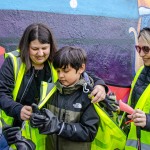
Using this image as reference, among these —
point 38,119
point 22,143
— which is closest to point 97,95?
point 38,119

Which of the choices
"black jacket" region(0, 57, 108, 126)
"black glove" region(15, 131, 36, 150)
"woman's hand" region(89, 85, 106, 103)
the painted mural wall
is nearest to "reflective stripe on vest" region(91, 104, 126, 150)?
"woman's hand" region(89, 85, 106, 103)

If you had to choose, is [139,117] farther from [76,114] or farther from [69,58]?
[69,58]

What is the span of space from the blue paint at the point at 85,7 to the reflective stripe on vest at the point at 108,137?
1.58 m

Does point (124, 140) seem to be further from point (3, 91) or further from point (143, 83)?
point (3, 91)

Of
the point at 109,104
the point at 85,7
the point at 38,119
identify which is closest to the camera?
the point at 38,119

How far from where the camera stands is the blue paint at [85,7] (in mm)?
3463

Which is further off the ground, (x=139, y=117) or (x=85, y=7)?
(x=85, y=7)

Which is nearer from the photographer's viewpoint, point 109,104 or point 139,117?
point 139,117

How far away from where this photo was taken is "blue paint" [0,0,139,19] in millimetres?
3463

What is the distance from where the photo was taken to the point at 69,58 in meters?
2.38

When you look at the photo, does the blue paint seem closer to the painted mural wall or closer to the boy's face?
the painted mural wall

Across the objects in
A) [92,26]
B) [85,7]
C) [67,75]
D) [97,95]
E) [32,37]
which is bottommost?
[97,95]

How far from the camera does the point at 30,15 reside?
352 centimetres

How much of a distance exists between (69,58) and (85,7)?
5.27ft
